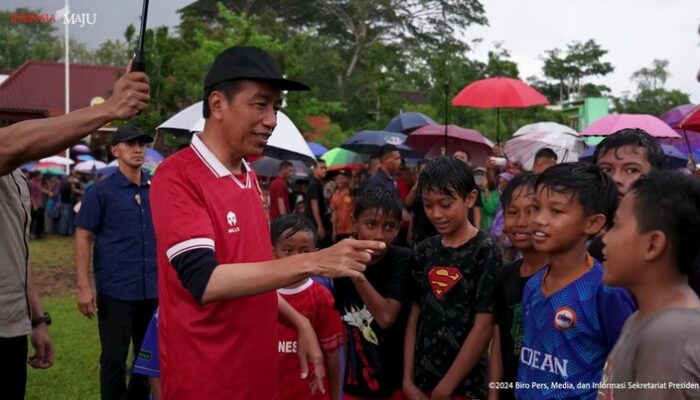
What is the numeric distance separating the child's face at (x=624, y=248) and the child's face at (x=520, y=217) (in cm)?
106

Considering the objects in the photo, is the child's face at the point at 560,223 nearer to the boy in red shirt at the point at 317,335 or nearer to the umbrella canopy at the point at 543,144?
the boy in red shirt at the point at 317,335

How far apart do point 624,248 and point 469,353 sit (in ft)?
4.13

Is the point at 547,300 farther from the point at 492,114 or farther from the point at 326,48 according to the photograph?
the point at 326,48

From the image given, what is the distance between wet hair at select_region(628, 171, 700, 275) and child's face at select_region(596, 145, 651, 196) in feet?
4.34

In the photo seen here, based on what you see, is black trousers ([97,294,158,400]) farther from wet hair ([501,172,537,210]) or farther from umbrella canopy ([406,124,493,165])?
umbrella canopy ([406,124,493,165])

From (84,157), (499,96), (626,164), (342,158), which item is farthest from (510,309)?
(84,157)

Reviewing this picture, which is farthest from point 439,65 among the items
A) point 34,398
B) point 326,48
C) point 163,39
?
point 34,398

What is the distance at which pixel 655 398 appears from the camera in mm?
2068

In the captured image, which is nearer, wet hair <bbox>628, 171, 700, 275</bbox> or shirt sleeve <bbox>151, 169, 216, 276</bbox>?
wet hair <bbox>628, 171, 700, 275</bbox>

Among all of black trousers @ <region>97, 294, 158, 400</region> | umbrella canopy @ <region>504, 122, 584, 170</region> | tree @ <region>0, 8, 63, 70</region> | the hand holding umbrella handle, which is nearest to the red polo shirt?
the hand holding umbrella handle

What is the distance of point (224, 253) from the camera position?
261 cm

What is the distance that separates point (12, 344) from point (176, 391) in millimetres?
1224

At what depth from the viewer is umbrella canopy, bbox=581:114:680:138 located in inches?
300

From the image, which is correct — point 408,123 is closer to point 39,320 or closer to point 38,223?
point 39,320
